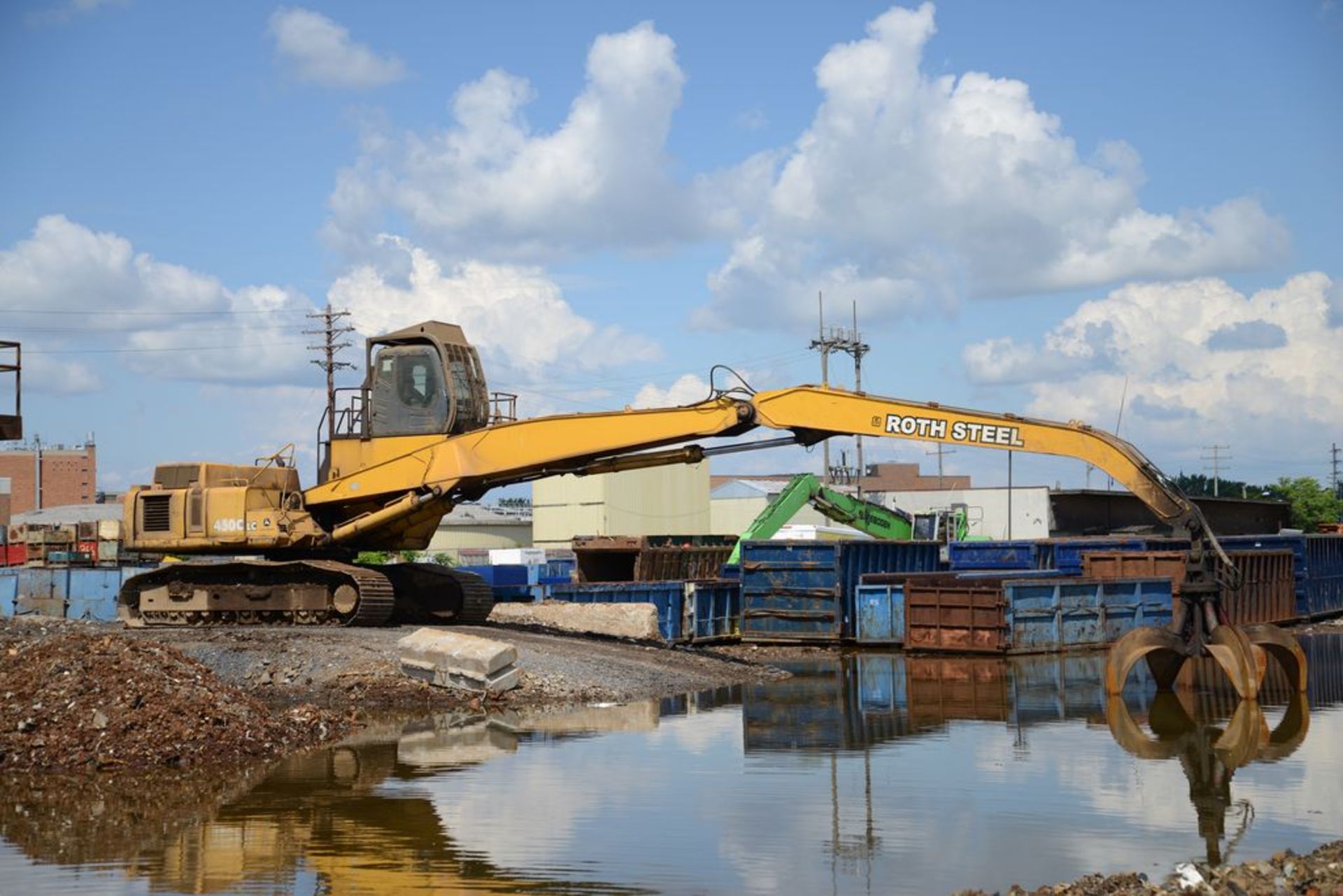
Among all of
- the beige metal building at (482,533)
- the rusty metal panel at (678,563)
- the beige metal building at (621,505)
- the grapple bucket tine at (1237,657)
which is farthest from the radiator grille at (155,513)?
the beige metal building at (482,533)

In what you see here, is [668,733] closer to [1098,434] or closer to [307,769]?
[307,769]

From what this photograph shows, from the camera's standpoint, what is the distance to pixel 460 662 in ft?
62.1

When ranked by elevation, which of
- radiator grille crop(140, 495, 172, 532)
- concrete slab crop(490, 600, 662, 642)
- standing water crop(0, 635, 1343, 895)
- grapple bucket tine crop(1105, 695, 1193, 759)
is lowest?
standing water crop(0, 635, 1343, 895)

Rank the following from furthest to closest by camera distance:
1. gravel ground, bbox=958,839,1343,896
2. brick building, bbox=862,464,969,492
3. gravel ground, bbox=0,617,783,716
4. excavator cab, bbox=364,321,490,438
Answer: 1. brick building, bbox=862,464,969,492
2. excavator cab, bbox=364,321,490,438
3. gravel ground, bbox=0,617,783,716
4. gravel ground, bbox=958,839,1343,896

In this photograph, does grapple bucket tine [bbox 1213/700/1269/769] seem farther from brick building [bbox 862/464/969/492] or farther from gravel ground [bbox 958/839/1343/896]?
brick building [bbox 862/464/969/492]

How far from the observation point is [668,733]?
53.7 ft

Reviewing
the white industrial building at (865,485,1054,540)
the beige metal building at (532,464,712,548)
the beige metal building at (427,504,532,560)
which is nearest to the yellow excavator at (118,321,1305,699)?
the white industrial building at (865,485,1054,540)

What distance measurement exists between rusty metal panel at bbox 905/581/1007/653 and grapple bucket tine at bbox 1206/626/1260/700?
8212 mm

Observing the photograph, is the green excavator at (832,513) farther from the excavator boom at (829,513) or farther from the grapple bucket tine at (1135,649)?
the grapple bucket tine at (1135,649)

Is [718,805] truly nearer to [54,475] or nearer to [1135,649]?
[1135,649]

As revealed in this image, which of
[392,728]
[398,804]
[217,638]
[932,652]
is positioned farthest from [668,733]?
[932,652]

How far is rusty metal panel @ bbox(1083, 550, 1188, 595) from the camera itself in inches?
1116

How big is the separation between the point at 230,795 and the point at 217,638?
26.2 feet

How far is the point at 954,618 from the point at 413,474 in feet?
33.0
